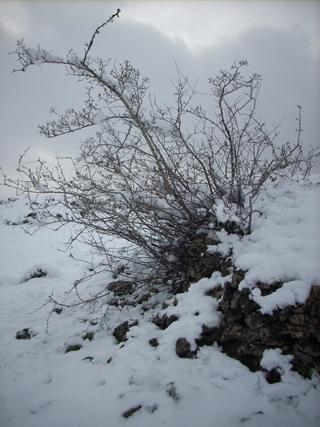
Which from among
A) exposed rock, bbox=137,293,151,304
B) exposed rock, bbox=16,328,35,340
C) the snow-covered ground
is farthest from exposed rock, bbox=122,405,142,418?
exposed rock, bbox=16,328,35,340

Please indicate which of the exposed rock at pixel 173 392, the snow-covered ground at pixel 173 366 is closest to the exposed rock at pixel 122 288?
the snow-covered ground at pixel 173 366

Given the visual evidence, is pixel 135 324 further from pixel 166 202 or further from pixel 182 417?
pixel 166 202

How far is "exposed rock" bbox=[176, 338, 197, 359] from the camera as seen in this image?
293cm

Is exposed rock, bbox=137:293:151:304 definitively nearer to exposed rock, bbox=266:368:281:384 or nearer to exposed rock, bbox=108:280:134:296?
exposed rock, bbox=108:280:134:296

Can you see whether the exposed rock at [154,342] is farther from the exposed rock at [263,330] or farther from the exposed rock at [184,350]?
the exposed rock at [263,330]

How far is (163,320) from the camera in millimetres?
3541

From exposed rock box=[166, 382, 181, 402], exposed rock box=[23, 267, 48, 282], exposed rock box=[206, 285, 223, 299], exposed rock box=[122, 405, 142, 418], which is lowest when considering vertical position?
exposed rock box=[122, 405, 142, 418]

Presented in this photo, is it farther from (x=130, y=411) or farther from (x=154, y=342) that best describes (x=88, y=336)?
(x=130, y=411)

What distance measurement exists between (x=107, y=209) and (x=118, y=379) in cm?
231

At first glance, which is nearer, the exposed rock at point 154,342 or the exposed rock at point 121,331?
the exposed rock at point 154,342

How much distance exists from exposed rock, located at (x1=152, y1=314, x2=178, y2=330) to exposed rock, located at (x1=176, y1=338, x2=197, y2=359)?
1.50 feet

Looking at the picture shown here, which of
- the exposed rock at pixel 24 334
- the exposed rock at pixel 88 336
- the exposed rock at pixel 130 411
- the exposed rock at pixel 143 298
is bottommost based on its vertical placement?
the exposed rock at pixel 130 411

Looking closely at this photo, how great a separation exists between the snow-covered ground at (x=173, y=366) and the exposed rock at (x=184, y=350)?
0.20ft

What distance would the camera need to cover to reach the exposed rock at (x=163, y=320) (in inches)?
136
